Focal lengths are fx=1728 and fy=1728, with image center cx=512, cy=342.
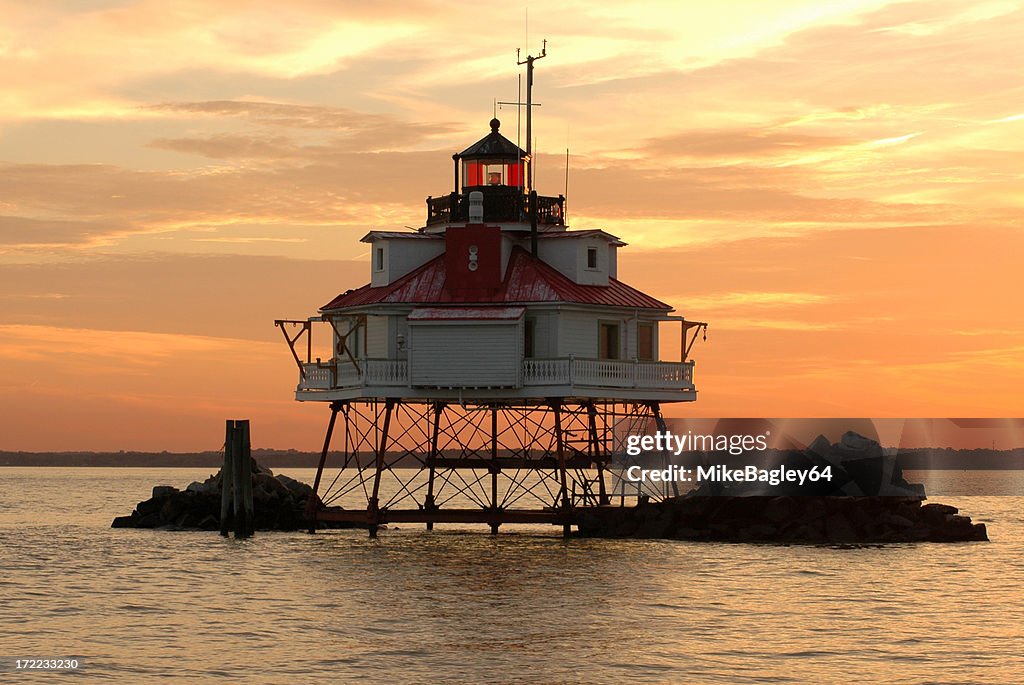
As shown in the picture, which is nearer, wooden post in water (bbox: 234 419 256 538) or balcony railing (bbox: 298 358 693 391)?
balcony railing (bbox: 298 358 693 391)

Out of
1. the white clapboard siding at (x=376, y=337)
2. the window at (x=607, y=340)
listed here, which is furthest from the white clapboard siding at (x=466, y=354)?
the window at (x=607, y=340)

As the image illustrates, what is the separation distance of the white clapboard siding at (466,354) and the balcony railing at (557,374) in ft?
2.11

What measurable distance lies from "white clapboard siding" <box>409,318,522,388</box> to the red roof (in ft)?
5.69

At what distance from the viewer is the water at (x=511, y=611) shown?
117ft

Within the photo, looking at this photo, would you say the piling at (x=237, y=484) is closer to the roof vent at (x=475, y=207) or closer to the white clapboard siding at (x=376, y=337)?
the white clapboard siding at (x=376, y=337)

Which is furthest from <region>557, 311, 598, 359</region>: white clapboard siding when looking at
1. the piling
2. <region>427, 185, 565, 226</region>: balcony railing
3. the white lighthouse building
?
the piling

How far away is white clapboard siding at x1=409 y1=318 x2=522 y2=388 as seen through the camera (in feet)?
192

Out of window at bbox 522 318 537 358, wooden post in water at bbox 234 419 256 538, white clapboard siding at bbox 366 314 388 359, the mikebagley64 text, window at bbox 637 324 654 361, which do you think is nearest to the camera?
window at bbox 522 318 537 358

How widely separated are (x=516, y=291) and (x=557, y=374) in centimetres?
386

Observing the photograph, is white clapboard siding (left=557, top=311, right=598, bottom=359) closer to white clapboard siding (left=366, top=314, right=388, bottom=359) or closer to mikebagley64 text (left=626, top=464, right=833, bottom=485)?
white clapboard siding (left=366, top=314, right=388, bottom=359)

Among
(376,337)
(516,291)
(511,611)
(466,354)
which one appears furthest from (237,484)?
(511,611)

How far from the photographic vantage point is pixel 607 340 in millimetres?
61469

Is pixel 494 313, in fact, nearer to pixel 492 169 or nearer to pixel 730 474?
pixel 492 169

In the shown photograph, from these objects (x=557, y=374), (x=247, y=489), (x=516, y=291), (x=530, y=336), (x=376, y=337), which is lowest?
(x=247, y=489)
